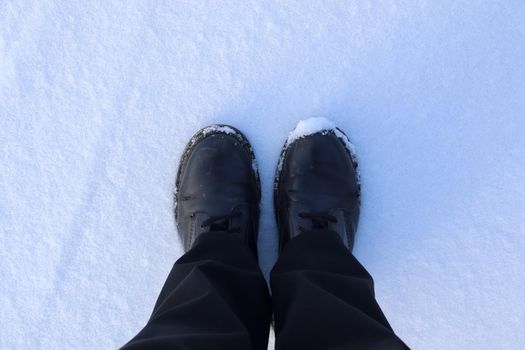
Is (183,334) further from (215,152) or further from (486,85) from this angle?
(486,85)

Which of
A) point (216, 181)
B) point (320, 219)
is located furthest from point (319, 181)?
point (216, 181)

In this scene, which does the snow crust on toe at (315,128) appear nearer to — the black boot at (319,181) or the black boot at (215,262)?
the black boot at (319,181)

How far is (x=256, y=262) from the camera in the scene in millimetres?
813

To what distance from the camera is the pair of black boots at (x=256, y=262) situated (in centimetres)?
58

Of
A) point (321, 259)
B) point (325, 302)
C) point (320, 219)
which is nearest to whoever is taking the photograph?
point (325, 302)

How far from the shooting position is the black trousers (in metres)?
0.56

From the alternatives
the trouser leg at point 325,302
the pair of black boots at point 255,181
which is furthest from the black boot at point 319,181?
the trouser leg at point 325,302

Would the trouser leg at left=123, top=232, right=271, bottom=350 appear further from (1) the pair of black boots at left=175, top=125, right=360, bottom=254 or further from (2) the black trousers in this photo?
(1) the pair of black boots at left=175, top=125, right=360, bottom=254

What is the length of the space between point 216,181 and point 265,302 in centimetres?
30

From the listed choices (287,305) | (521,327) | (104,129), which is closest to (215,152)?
(104,129)

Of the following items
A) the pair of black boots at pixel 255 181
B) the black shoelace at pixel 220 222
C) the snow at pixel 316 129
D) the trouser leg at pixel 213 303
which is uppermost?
the snow at pixel 316 129

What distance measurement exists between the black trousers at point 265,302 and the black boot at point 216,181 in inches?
3.7

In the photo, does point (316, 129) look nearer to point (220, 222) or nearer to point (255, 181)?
point (255, 181)

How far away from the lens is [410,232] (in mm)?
923
